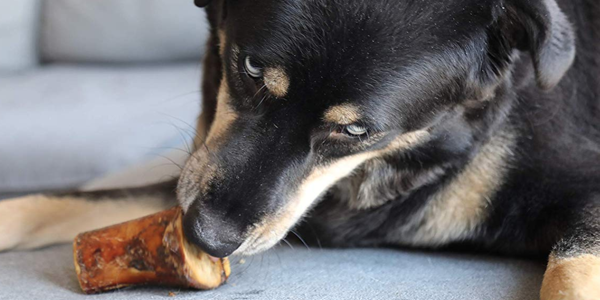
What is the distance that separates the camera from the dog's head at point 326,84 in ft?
4.16

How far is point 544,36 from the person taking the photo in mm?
1297

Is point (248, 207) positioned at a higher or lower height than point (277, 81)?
lower

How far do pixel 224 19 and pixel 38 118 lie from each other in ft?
4.16

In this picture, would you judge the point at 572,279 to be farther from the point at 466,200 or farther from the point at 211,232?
the point at 211,232

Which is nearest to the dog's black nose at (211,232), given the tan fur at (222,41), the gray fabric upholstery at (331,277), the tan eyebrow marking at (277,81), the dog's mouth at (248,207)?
the dog's mouth at (248,207)

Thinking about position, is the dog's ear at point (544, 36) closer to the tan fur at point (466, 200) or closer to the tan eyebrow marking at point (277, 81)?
the tan fur at point (466, 200)

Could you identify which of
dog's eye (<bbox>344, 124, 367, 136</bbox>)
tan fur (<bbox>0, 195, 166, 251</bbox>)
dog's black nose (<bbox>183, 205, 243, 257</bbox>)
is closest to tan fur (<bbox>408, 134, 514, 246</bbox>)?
dog's eye (<bbox>344, 124, 367, 136</bbox>)

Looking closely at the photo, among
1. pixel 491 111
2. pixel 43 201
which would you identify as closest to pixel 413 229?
pixel 491 111

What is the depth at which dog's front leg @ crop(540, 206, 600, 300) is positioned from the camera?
1.23 metres

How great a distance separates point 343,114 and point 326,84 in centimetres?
7

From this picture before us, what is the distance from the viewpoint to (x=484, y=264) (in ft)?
5.02

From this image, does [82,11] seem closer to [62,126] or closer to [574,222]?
[62,126]

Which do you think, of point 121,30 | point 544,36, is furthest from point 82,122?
point 544,36

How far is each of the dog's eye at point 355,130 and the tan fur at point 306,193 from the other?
0.35 ft
